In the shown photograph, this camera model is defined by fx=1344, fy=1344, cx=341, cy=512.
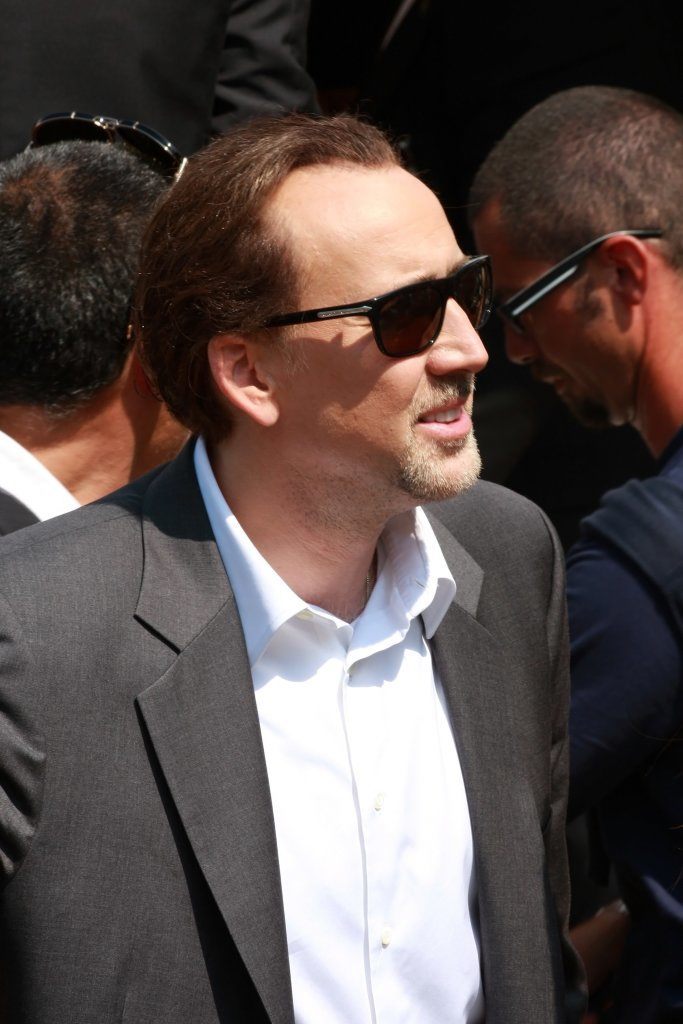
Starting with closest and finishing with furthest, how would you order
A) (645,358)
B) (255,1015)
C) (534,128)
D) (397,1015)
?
(255,1015) < (397,1015) < (645,358) < (534,128)

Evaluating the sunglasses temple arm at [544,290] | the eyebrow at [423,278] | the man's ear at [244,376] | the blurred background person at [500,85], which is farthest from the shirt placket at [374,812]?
the blurred background person at [500,85]

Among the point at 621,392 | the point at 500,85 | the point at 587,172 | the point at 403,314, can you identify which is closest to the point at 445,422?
the point at 403,314

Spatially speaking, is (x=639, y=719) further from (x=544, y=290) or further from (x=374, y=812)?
(x=544, y=290)

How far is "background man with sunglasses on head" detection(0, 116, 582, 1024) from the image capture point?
172 centimetres

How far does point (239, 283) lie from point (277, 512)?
0.35 meters

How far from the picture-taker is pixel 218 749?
1.79 meters

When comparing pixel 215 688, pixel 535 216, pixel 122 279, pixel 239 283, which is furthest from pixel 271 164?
pixel 535 216

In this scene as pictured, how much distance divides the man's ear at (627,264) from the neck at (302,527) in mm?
1121

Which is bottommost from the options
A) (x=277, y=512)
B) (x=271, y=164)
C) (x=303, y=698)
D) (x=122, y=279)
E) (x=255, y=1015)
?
(x=255, y=1015)

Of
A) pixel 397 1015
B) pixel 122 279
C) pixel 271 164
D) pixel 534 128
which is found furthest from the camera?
pixel 534 128

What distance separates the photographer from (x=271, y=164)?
200cm

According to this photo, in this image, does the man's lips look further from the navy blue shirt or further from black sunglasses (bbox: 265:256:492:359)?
the navy blue shirt

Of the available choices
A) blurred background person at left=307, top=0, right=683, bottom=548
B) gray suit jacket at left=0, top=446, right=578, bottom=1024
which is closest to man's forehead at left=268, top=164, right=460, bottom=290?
gray suit jacket at left=0, top=446, right=578, bottom=1024

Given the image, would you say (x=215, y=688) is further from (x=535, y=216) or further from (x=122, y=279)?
(x=535, y=216)
